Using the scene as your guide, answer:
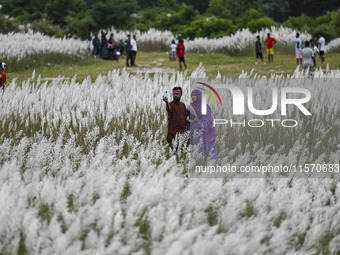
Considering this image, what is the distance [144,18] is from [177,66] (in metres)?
17.0

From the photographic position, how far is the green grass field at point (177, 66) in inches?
572

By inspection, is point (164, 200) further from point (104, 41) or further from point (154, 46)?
point (154, 46)

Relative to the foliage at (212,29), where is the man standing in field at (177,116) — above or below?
below

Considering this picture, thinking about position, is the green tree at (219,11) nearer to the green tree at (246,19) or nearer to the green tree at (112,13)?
the green tree at (246,19)

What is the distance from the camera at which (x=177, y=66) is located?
1684cm

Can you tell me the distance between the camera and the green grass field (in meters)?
14.5

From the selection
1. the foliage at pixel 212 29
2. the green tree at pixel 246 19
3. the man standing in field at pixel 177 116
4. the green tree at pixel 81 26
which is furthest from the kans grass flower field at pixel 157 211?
the green tree at pixel 246 19

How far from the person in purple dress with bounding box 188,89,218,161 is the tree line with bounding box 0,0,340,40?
59.9 ft

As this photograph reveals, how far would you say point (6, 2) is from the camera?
30438mm

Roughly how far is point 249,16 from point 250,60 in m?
10.2

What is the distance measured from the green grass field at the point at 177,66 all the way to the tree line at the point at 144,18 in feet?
17.0

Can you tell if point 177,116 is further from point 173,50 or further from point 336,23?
point 336,23

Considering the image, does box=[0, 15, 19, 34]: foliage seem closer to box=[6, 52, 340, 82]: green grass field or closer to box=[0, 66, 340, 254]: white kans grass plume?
box=[6, 52, 340, 82]: green grass field

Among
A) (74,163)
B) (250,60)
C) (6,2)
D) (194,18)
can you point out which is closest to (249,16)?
(194,18)
